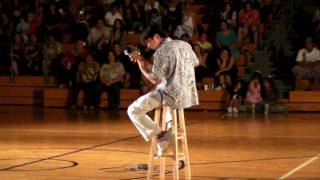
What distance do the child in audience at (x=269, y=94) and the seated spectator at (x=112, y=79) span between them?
3.47m

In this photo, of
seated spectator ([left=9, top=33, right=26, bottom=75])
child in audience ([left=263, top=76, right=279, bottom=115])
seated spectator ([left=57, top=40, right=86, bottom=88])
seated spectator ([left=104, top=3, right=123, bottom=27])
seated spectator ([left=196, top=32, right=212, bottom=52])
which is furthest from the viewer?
seated spectator ([left=104, top=3, right=123, bottom=27])

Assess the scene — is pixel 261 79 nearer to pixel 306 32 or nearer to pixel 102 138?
pixel 306 32

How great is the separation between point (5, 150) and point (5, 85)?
32.2 feet

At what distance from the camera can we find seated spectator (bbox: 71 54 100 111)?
1844cm

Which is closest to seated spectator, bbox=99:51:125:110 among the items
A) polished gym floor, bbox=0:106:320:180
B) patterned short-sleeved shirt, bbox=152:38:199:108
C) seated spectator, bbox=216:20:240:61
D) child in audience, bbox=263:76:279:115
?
polished gym floor, bbox=0:106:320:180

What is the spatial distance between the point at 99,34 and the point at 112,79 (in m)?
2.00

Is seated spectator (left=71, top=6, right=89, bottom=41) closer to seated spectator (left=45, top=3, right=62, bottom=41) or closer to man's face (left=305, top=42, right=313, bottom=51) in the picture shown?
seated spectator (left=45, top=3, right=62, bottom=41)

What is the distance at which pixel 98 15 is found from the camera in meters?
21.4

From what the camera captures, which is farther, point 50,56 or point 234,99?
point 50,56

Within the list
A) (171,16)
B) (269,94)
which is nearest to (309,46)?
(269,94)

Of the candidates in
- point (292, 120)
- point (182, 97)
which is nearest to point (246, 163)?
point (182, 97)

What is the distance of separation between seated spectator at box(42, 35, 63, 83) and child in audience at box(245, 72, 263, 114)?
5192 millimetres

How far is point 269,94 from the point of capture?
17.0 metres

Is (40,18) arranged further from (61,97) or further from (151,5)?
(151,5)
